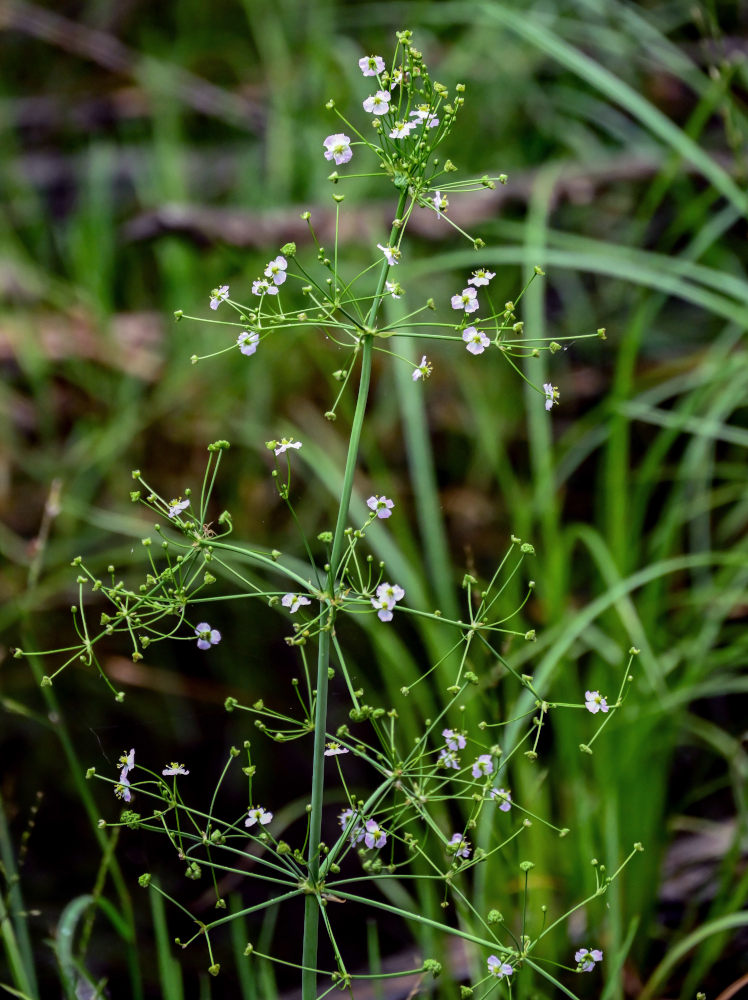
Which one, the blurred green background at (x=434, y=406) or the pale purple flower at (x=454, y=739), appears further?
the blurred green background at (x=434, y=406)

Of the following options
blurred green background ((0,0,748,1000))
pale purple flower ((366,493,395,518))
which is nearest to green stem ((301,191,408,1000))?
pale purple flower ((366,493,395,518))

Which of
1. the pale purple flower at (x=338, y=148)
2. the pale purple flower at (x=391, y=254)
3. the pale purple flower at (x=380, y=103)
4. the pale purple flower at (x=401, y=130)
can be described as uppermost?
the pale purple flower at (x=380, y=103)

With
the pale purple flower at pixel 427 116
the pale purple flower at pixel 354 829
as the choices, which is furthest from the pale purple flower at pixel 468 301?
the pale purple flower at pixel 354 829

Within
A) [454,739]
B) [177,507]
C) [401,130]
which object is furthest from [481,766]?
[401,130]

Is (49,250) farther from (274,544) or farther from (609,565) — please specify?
(609,565)

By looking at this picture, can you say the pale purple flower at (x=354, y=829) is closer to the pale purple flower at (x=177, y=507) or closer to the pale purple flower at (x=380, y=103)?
the pale purple flower at (x=177, y=507)

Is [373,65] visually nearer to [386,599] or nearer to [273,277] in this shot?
[273,277]
